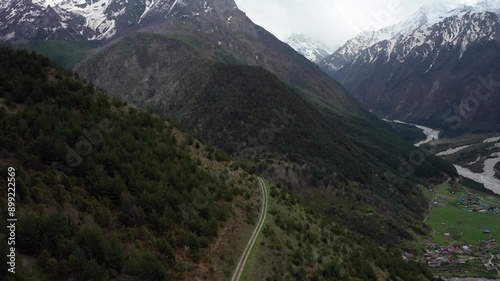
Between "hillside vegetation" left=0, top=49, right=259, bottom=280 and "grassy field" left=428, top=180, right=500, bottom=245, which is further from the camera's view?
"grassy field" left=428, top=180, right=500, bottom=245

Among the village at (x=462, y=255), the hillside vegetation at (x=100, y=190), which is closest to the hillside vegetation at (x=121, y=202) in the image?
the hillside vegetation at (x=100, y=190)

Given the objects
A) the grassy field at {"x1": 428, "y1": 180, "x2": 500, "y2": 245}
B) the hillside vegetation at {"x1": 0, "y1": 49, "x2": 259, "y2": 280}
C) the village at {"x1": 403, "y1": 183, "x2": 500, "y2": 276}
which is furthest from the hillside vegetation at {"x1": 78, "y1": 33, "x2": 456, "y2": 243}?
the hillside vegetation at {"x1": 0, "y1": 49, "x2": 259, "y2": 280}

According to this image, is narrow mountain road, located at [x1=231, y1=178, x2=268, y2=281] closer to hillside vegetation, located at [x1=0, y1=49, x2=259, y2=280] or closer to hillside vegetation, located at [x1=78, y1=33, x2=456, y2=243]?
hillside vegetation, located at [x1=0, y1=49, x2=259, y2=280]

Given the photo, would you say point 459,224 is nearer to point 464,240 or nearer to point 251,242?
point 464,240

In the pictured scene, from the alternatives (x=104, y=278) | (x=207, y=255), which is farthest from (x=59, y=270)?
(x=207, y=255)

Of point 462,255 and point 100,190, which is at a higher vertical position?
point 100,190

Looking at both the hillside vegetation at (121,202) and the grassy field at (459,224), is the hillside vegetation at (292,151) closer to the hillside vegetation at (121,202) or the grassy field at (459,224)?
the grassy field at (459,224)

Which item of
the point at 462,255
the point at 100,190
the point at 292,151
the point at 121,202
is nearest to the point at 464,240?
the point at 462,255

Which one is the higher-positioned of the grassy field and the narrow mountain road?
the grassy field

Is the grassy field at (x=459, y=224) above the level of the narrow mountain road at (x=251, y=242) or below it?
above
